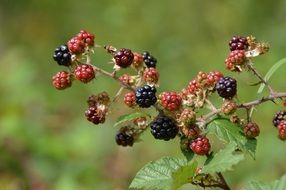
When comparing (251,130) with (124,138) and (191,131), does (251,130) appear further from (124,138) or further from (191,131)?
(124,138)

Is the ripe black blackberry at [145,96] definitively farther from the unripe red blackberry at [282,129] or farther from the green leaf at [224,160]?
the unripe red blackberry at [282,129]

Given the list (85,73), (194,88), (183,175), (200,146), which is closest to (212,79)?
(194,88)

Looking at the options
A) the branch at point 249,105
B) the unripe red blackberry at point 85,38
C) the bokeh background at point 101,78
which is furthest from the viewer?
the bokeh background at point 101,78

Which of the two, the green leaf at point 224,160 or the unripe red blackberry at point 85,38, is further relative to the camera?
the unripe red blackberry at point 85,38

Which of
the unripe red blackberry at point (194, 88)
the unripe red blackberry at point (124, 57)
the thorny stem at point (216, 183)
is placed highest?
the unripe red blackberry at point (124, 57)

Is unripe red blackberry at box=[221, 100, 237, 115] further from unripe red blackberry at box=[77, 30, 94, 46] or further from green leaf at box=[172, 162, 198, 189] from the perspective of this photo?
unripe red blackberry at box=[77, 30, 94, 46]

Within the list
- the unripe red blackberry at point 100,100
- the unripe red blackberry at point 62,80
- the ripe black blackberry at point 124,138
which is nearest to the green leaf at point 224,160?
the ripe black blackberry at point 124,138

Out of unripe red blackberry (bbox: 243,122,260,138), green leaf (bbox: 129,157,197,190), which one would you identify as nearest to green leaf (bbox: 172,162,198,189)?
green leaf (bbox: 129,157,197,190)
